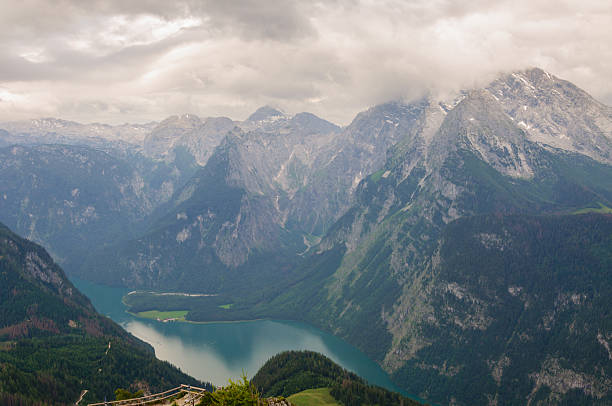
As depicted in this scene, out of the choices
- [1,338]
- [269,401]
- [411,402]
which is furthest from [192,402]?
[1,338]

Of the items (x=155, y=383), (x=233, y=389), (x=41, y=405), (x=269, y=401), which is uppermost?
(x=233, y=389)

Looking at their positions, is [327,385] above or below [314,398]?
below

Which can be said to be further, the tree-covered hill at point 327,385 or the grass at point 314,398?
the tree-covered hill at point 327,385

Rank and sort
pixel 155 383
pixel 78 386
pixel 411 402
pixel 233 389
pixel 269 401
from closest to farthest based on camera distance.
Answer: pixel 233 389
pixel 269 401
pixel 78 386
pixel 411 402
pixel 155 383

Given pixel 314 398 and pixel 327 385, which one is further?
pixel 327 385

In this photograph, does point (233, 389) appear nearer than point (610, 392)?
Yes

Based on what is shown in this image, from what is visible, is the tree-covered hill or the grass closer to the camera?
the grass

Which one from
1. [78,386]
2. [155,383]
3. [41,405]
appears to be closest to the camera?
[41,405]

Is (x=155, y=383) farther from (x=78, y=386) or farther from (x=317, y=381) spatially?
(x=317, y=381)
